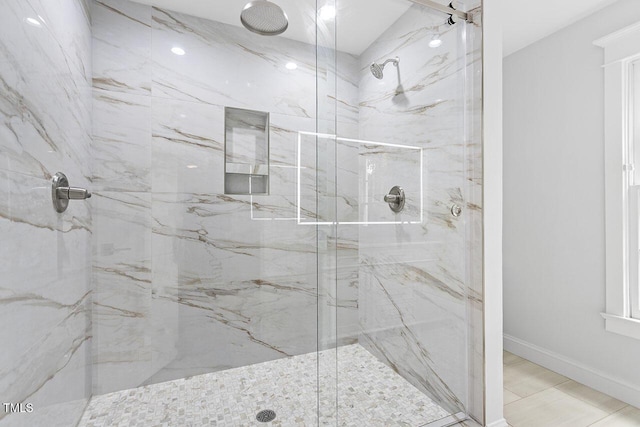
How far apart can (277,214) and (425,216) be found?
69 centimetres

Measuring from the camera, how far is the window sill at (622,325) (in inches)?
67.2

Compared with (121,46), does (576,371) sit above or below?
below

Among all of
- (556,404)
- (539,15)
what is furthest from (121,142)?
(556,404)

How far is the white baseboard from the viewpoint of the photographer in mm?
1727

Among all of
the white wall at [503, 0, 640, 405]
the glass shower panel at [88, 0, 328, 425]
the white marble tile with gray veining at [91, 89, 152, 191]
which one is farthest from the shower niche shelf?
the white wall at [503, 0, 640, 405]

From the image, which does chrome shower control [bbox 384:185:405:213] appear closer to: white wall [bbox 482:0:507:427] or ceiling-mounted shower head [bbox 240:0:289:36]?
white wall [bbox 482:0:507:427]

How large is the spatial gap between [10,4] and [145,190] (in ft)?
2.59

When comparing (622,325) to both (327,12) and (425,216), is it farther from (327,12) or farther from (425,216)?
(327,12)

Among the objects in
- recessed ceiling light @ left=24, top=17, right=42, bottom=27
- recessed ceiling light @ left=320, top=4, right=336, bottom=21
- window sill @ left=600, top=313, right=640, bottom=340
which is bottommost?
window sill @ left=600, top=313, right=640, bottom=340

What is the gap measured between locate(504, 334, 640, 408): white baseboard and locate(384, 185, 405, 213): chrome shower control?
1573 millimetres

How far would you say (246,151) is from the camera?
1547mm

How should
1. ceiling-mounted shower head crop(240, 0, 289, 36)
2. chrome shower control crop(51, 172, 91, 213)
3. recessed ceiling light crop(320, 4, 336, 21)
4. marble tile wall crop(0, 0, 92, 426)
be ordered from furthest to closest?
ceiling-mounted shower head crop(240, 0, 289, 36) → recessed ceiling light crop(320, 4, 336, 21) → chrome shower control crop(51, 172, 91, 213) → marble tile wall crop(0, 0, 92, 426)

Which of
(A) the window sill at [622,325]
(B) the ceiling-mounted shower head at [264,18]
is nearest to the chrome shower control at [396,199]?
(B) the ceiling-mounted shower head at [264,18]

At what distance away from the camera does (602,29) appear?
6.18ft
